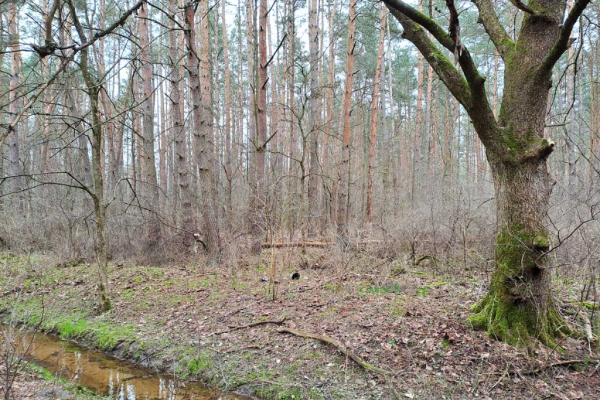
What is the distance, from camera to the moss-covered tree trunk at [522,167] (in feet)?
12.5

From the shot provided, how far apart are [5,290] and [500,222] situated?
28.6ft

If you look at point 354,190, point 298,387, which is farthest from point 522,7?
point 354,190

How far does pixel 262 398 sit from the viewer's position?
156 inches

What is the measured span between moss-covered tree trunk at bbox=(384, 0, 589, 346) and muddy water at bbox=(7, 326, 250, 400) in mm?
3121

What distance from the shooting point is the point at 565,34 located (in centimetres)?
308

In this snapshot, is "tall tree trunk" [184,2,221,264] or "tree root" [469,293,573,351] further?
"tall tree trunk" [184,2,221,264]

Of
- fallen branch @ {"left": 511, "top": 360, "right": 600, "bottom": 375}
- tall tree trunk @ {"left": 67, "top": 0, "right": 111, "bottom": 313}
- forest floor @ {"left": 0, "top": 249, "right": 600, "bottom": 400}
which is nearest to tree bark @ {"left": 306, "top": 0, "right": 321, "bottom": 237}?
forest floor @ {"left": 0, "top": 249, "right": 600, "bottom": 400}

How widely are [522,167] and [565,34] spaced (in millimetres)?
1323

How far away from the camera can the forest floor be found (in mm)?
3619

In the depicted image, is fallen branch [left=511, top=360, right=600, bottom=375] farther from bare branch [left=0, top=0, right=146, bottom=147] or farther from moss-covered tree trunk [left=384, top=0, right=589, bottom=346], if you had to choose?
bare branch [left=0, top=0, right=146, bottom=147]

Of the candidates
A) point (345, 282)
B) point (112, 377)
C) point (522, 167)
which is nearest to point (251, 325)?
point (112, 377)

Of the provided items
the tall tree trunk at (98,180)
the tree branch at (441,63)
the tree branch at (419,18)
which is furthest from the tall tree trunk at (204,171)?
the tree branch at (419,18)

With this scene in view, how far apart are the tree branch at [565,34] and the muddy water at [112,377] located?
4624 millimetres

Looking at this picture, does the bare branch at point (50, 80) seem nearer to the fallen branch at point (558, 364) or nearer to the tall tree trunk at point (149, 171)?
the fallen branch at point (558, 364)
